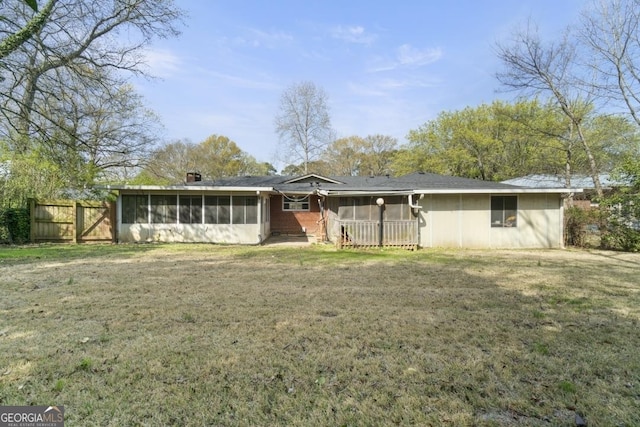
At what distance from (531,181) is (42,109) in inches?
1036

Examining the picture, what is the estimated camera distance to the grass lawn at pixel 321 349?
7.43ft

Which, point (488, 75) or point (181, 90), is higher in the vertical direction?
point (488, 75)

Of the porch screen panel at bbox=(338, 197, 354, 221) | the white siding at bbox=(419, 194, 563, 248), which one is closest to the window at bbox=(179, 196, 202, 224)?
the porch screen panel at bbox=(338, 197, 354, 221)

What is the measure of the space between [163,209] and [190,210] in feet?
3.38

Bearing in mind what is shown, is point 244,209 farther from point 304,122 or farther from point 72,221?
point 304,122

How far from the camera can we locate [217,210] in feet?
41.8

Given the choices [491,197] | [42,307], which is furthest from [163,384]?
[491,197]

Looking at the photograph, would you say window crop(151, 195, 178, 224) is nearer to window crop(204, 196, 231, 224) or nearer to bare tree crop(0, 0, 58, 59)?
window crop(204, 196, 231, 224)

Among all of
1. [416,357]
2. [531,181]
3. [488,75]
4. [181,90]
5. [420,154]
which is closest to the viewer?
[416,357]

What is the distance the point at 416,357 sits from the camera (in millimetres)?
3033

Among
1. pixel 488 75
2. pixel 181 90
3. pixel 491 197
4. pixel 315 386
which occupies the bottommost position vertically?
pixel 315 386

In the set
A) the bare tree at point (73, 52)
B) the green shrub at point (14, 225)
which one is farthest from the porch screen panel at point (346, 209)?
the green shrub at point (14, 225)

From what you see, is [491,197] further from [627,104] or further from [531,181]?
[531,181]

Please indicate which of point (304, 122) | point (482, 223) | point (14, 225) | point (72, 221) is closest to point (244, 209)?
point (72, 221)
